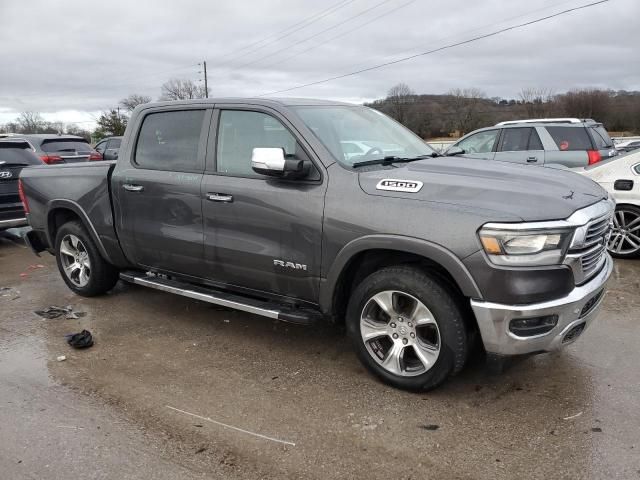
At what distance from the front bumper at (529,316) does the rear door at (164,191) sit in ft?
7.63

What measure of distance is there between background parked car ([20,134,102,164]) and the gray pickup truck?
9.33m

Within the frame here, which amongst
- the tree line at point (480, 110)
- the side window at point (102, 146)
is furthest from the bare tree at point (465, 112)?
the side window at point (102, 146)

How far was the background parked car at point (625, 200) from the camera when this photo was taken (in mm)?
6579

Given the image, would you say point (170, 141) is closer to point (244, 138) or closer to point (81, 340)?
point (244, 138)

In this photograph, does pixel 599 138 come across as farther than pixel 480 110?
No

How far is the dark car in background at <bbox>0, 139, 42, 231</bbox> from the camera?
26.4 feet

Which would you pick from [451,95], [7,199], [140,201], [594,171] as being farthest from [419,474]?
[451,95]

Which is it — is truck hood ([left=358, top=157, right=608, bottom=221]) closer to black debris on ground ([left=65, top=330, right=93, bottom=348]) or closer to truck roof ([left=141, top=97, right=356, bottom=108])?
truck roof ([left=141, top=97, right=356, bottom=108])

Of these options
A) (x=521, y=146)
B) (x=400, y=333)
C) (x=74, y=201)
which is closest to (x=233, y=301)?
(x=400, y=333)

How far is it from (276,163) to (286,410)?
1.60 m

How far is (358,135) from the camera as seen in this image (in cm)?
423

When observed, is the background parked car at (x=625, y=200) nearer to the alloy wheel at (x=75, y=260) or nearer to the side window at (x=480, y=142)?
the side window at (x=480, y=142)

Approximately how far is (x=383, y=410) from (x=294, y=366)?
2.92 feet

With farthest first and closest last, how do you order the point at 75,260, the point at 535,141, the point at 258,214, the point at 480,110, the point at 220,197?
the point at 480,110
the point at 535,141
the point at 75,260
the point at 220,197
the point at 258,214
